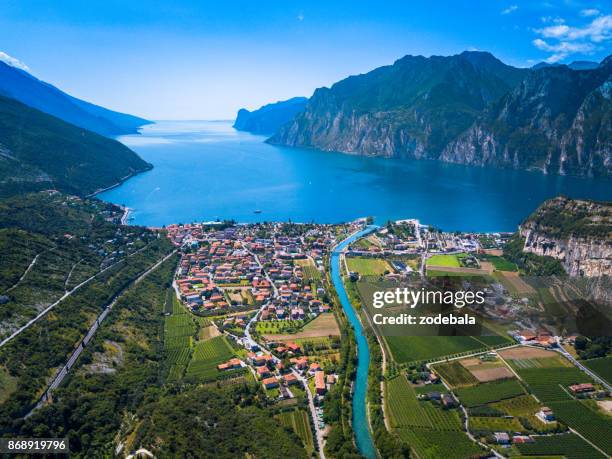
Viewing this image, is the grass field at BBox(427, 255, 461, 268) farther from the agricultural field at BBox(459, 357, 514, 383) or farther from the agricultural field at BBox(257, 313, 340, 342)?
the agricultural field at BBox(459, 357, 514, 383)

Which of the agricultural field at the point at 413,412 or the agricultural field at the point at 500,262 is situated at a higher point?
the agricultural field at the point at 500,262

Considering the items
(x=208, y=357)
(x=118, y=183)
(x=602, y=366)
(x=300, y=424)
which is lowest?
(x=300, y=424)

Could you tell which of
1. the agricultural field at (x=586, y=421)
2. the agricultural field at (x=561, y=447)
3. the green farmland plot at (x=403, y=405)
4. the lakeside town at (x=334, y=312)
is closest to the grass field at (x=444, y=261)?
the lakeside town at (x=334, y=312)

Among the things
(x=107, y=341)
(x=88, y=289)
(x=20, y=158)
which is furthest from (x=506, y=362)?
(x=20, y=158)

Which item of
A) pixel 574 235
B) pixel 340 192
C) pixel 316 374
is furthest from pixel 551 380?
pixel 340 192

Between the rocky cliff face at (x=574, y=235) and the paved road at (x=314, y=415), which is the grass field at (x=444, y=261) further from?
the paved road at (x=314, y=415)

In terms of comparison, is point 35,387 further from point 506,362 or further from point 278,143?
point 278,143

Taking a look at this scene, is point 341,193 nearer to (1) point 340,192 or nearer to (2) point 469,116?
(1) point 340,192
